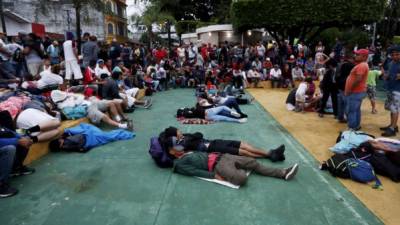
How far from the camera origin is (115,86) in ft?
26.6

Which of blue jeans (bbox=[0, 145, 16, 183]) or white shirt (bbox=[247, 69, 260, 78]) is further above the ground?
white shirt (bbox=[247, 69, 260, 78])

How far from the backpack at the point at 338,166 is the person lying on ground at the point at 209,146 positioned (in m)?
0.76

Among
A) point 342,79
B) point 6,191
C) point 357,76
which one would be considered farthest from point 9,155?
point 342,79

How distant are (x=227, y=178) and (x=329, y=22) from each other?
61.0 feet

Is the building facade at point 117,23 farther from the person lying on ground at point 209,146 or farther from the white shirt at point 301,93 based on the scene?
the person lying on ground at point 209,146

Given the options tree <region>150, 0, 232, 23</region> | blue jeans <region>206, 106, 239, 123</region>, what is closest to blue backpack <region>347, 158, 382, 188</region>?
blue jeans <region>206, 106, 239, 123</region>

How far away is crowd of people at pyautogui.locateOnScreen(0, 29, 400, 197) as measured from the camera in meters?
5.28

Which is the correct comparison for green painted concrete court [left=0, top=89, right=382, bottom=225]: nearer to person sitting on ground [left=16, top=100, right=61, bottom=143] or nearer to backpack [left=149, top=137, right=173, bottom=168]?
backpack [left=149, top=137, right=173, bottom=168]

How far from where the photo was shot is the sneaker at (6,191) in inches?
157

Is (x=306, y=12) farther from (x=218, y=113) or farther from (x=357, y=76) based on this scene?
→ (x=357, y=76)

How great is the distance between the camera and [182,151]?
4906 millimetres

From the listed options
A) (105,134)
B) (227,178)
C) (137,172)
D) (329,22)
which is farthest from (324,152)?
(329,22)

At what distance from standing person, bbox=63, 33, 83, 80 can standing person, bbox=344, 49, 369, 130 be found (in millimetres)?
7319

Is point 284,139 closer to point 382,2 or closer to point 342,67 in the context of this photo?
point 342,67
